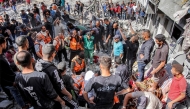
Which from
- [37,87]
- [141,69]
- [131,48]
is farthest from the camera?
[131,48]

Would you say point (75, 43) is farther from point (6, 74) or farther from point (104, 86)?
point (104, 86)

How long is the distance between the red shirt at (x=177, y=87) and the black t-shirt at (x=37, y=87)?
104 inches

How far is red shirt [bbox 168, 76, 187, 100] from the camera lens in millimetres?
3417

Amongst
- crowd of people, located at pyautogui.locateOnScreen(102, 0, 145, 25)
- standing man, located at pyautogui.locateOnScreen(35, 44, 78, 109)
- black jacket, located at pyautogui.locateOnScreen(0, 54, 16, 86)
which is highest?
crowd of people, located at pyautogui.locateOnScreen(102, 0, 145, 25)

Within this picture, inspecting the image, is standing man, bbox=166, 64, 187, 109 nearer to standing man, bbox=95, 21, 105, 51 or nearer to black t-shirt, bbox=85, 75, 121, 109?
black t-shirt, bbox=85, 75, 121, 109

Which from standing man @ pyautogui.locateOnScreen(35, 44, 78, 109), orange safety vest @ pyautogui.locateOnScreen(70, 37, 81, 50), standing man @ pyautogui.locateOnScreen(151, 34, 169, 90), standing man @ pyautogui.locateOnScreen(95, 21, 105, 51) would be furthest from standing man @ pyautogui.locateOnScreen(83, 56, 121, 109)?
standing man @ pyautogui.locateOnScreen(95, 21, 105, 51)

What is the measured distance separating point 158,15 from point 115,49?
710 centimetres

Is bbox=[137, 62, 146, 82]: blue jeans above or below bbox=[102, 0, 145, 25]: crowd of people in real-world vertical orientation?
below

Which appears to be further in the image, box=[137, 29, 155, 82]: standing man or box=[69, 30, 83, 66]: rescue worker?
box=[69, 30, 83, 66]: rescue worker

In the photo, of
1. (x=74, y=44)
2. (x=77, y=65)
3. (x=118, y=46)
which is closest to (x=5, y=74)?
(x=77, y=65)

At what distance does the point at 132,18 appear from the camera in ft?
53.3

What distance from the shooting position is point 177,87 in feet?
11.6

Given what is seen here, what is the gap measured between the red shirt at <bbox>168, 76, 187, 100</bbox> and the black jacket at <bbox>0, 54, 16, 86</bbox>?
3.90 metres

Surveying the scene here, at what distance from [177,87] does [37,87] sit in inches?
116
